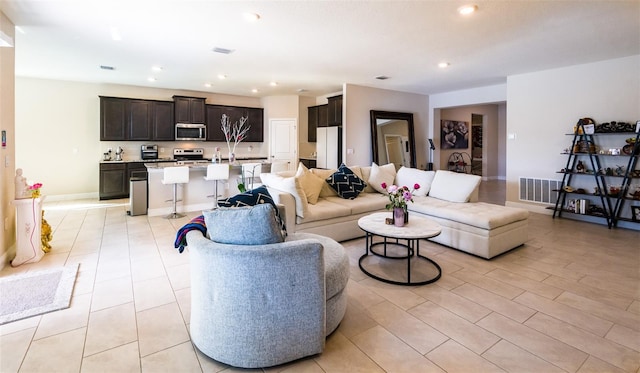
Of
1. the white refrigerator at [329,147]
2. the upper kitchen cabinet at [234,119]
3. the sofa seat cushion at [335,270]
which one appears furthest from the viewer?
the upper kitchen cabinet at [234,119]

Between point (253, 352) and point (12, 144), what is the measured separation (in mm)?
3829

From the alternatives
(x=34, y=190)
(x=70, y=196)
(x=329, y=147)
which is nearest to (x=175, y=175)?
(x=34, y=190)

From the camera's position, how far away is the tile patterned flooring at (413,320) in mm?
1847

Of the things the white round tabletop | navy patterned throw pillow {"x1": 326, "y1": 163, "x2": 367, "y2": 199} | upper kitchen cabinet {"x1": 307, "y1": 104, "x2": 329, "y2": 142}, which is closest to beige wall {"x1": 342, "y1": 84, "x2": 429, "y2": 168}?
upper kitchen cabinet {"x1": 307, "y1": 104, "x2": 329, "y2": 142}

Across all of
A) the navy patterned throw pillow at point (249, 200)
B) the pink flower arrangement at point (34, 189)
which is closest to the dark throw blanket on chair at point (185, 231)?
the navy patterned throw pillow at point (249, 200)

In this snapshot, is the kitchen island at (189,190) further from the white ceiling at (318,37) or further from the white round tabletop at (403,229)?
the white round tabletop at (403,229)

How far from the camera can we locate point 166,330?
2.17 metres

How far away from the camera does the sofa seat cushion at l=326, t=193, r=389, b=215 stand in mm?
4270

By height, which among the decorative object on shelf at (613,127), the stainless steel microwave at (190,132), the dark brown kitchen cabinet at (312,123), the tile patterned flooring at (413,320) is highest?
the dark brown kitchen cabinet at (312,123)

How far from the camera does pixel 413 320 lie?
2295 mm

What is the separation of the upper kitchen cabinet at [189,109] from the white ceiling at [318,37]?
1.46m

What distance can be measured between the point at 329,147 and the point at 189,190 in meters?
3.56

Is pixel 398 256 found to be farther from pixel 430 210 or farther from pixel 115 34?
pixel 115 34

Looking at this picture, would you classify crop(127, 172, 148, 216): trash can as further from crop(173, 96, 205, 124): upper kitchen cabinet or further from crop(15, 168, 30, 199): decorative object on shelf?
crop(173, 96, 205, 124): upper kitchen cabinet
